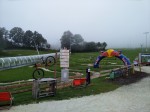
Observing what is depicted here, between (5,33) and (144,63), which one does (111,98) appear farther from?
(5,33)

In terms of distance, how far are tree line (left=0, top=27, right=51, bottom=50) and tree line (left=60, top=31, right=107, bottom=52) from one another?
8.97 meters

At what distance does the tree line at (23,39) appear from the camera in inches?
4309

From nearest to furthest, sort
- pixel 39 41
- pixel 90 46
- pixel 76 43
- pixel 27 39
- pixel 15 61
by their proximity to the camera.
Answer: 1. pixel 15 61
2. pixel 76 43
3. pixel 39 41
4. pixel 90 46
5. pixel 27 39

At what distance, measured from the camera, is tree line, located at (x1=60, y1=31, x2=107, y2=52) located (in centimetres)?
9681

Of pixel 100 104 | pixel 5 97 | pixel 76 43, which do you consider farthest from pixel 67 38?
pixel 5 97

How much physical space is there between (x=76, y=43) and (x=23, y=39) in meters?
25.5

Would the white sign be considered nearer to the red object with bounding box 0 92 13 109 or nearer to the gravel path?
the gravel path

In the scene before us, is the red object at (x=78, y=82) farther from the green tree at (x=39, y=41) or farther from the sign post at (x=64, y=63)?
the green tree at (x=39, y=41)

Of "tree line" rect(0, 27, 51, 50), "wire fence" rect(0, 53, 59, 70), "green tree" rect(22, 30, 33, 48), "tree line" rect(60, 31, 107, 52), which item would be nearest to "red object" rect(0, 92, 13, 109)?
"wire fence" rect(0, 53, 59, 70)

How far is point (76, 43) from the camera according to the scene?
99562 millimetres

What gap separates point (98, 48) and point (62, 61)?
3755 inches

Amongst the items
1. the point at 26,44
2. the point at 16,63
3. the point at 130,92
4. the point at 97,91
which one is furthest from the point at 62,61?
the point at 26,44

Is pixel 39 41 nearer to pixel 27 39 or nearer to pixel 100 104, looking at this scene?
pixel 27 39

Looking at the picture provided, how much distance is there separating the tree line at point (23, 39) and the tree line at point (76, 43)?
8967 mm
